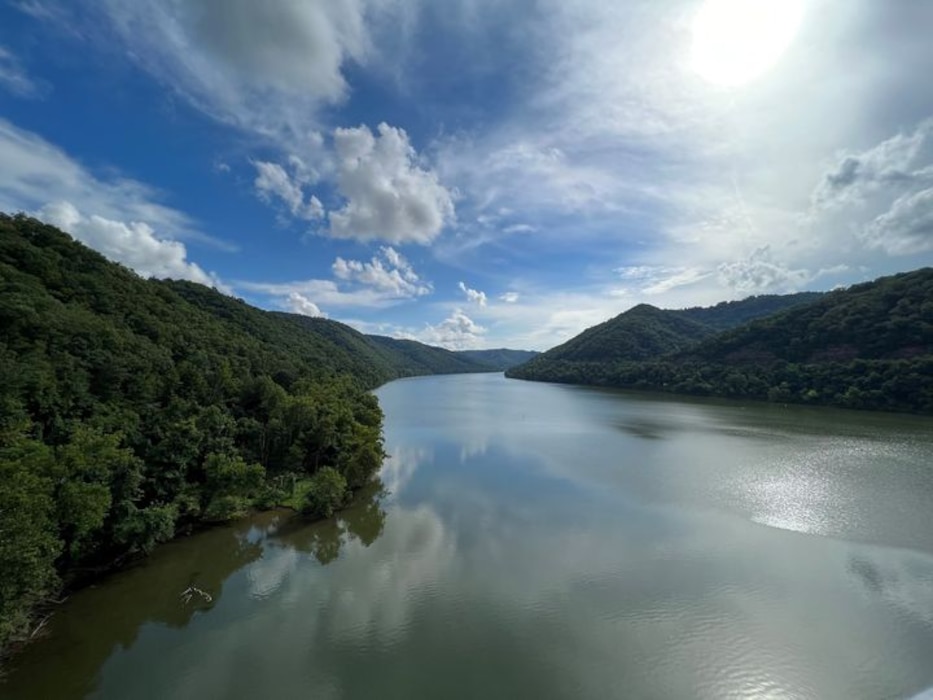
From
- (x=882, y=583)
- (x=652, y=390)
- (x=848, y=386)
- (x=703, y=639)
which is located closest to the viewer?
(x=703, y=639)

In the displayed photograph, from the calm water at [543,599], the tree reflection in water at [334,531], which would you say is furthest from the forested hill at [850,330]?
the tree reflection in water at [334,531]

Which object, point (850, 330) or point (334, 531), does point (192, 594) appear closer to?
point (334, 531)

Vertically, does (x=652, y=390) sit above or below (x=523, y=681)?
above

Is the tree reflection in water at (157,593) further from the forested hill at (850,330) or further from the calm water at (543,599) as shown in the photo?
the forested hill at (850,330)

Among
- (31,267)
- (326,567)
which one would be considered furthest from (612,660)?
(31,267)

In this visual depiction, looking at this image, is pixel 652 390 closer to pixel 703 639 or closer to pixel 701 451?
pixel 701 451

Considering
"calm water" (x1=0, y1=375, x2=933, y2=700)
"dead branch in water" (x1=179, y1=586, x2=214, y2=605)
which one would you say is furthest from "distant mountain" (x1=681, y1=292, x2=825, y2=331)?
"dead branch in water" (x1=179, y1=586, x2=214, y2=605)

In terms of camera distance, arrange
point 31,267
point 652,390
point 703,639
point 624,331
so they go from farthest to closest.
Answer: point 624,331
point 652,390
point 31,267
point 703,639
